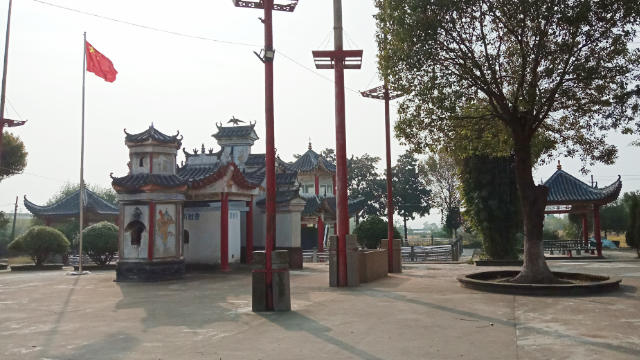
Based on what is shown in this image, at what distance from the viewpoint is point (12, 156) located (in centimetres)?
3709

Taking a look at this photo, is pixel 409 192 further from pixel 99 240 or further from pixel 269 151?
pixel 269 151

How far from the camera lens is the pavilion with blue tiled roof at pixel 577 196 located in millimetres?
29323

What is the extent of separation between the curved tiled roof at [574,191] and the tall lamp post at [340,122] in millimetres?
18329

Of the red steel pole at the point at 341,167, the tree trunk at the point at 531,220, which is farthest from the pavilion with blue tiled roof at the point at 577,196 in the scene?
the red steel pole at the point at 341,167

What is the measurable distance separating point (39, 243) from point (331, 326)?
25.3 metres

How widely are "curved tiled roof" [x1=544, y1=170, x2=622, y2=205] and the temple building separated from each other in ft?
50.7

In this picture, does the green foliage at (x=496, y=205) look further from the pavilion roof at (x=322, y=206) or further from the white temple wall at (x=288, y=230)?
the pavilion roof at (x=322, y=206)

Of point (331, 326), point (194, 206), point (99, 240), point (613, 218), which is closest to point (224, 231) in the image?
point (194, 206)

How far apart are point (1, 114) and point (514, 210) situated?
25.4 meters

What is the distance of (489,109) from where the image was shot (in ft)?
50.3

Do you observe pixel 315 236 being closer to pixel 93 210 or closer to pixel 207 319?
pixel 93 210

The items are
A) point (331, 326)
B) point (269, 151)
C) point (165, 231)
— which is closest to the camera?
point (331, 326)

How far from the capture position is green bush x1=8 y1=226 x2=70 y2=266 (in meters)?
28.5

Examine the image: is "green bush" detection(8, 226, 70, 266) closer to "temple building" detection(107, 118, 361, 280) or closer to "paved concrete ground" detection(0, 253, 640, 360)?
"temple building" detection(107, 118, 361, 280)
